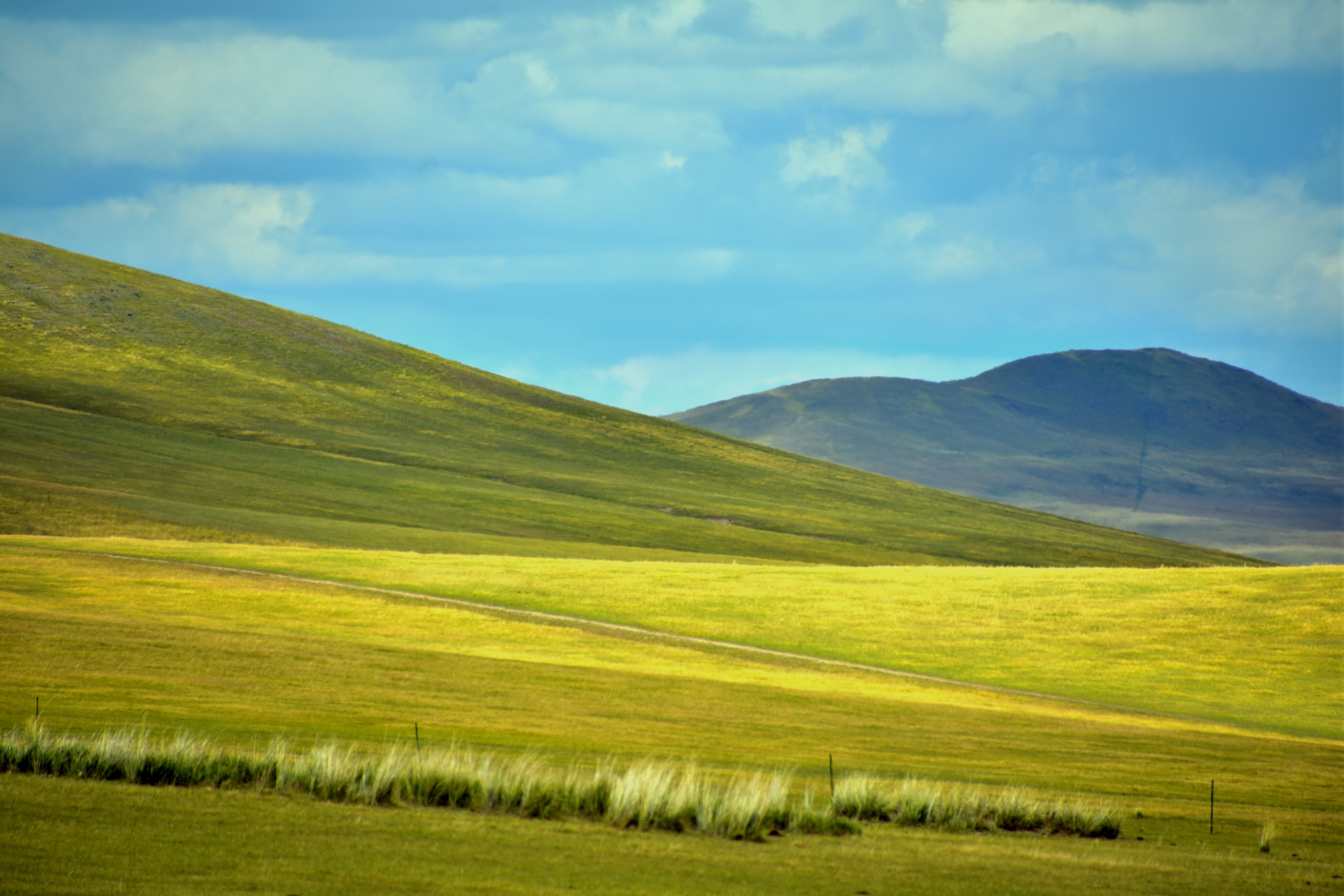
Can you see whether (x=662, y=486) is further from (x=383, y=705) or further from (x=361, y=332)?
(x=383, y=705)

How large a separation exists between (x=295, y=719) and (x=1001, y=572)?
1428 inches

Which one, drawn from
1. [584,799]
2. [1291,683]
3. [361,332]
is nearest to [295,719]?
[584,799]

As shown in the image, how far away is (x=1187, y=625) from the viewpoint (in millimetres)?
39031

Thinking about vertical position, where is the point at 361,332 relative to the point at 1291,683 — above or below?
above

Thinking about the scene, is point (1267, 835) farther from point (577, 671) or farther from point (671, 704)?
point (577, 671)

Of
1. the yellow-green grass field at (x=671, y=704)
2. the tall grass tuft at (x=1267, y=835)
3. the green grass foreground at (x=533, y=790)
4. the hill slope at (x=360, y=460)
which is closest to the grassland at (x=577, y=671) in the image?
the yellow-green grass field at (x=671, y=704)

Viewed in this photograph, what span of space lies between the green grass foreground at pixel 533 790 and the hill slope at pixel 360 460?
4277cm

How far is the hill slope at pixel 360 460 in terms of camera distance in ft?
212

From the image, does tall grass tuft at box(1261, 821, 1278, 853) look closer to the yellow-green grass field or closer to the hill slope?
the yellow-green grass field

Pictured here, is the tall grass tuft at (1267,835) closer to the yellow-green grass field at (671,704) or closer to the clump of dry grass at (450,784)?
the yellow-green grass field at (671,704)

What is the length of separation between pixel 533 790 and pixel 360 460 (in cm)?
7887

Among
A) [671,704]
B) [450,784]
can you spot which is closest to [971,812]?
[450,784]

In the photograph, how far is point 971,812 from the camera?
14.8 m

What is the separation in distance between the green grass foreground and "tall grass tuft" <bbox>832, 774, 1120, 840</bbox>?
18mm
